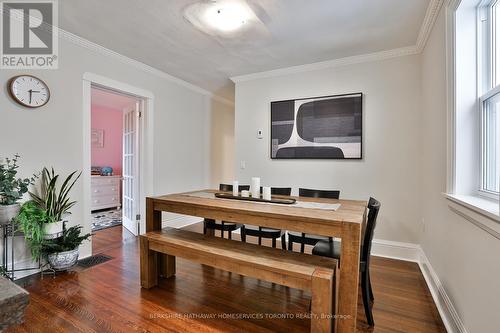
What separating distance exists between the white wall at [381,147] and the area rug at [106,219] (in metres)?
3.14

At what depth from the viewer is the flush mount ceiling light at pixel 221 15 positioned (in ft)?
6.77

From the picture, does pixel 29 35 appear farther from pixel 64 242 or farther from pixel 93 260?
pixel 93 260

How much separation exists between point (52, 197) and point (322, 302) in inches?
102

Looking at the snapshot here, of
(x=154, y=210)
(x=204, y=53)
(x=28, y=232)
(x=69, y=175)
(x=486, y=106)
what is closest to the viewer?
(x=486, y=106)

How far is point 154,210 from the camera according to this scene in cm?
229

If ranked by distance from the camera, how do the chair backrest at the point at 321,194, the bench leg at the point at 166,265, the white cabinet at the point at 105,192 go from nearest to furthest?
the bench leg at the point at 166,265 < the chair backrest at the point at 321,194 < the white cabinet at the point at 105,192

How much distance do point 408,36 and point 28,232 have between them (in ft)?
13.7

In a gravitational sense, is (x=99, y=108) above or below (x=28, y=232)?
above

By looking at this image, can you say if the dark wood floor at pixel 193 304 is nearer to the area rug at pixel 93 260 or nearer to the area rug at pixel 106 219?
the area rug at pixel 93 260

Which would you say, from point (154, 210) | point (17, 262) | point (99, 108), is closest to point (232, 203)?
Result: point (154, 210)

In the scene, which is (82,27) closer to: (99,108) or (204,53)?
(204,53)

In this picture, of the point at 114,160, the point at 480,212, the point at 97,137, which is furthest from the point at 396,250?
the point at 97,137

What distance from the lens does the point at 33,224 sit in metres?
2.17

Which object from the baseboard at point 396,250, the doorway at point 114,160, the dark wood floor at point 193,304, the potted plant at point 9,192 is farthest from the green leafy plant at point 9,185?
the baseboard at point 396,250
